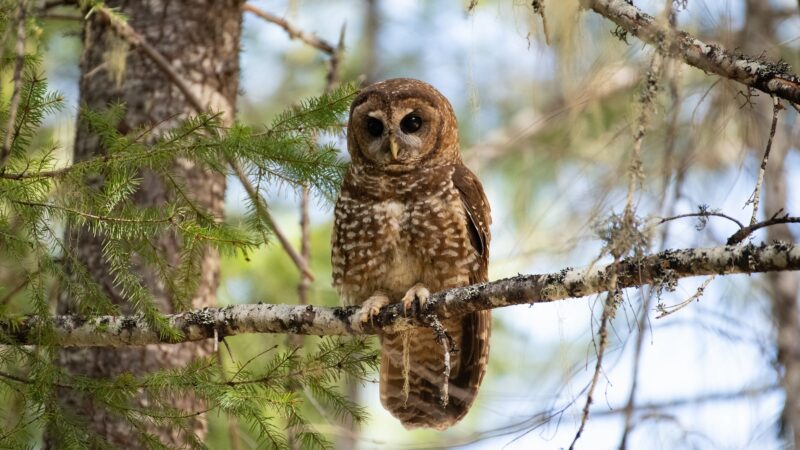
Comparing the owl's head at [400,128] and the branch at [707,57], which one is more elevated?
the owl's head at [400,128]

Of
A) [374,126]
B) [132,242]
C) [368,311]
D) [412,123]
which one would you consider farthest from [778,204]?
[132,242]

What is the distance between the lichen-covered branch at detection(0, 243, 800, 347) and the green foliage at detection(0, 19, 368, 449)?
0.06 m

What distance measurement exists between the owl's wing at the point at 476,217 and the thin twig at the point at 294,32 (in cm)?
131

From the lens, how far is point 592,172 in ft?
11.7

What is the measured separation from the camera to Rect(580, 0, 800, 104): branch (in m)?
2.60

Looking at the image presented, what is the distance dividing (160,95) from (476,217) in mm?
1599

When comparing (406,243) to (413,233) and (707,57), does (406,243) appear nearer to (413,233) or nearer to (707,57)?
(413,233)

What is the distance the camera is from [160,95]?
14.3ft

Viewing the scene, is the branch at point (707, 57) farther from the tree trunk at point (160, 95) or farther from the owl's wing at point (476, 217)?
the tree trunk at point (160, 95)

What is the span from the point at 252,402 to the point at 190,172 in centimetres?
165

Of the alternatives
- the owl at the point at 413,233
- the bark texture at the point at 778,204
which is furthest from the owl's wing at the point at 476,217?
the bark texture at the point at 778,204

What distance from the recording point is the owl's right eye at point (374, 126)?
13.5ft

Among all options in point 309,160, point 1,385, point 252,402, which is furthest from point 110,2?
point 252,402

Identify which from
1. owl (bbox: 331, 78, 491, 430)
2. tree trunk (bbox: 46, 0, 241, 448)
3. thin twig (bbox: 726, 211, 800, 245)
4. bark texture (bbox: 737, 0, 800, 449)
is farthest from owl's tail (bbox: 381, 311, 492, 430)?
thin twig (bbox: 726, 211, 800, 245)
